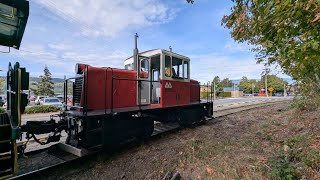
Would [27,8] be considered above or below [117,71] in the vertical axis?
above

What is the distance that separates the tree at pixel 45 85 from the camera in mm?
51469

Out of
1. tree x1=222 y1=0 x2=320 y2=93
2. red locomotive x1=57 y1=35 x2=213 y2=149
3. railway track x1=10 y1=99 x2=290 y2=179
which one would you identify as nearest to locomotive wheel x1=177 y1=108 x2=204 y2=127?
red locomotive x1=57 y1=35 x2=213 y2=149

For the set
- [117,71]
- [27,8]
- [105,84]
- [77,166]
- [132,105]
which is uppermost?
[27,8]

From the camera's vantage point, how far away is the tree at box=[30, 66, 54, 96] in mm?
51469

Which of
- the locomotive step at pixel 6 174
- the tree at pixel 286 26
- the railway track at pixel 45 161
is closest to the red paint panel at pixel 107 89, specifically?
the railway track at pixel 45 161

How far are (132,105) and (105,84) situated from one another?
1354 mm

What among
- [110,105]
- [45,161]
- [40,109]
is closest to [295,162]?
[110,105]

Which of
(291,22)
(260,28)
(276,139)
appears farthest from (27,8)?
(276,139)

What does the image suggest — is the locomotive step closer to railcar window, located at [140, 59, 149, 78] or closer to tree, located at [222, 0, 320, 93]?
tree, located at [222, 0, 320, 93]

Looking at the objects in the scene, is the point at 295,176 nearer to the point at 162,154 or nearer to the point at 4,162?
the point at 162,154

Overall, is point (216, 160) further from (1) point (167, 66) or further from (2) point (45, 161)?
(2) point (45, 161)

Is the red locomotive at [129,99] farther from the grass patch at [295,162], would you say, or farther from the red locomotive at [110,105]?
the grass patch at [295,162]

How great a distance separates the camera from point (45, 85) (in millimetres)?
51844

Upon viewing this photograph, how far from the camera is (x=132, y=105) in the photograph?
7.57 meters
